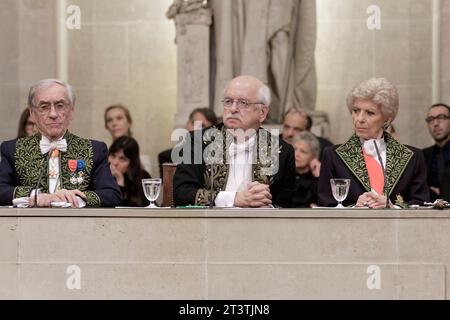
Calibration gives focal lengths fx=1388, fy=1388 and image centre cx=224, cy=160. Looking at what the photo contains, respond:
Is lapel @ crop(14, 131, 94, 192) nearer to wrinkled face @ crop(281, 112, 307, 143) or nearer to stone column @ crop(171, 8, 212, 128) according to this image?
wrinkled face @ crop(281, 112, 307, 143)

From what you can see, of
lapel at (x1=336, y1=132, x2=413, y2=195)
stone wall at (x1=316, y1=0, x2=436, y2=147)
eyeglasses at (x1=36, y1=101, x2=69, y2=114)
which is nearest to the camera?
eyeglasses at (x1=36, y1=101, x2=69, y2=114)

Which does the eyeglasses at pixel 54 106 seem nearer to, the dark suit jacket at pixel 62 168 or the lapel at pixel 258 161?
the dark suit jacket at pixel 62 168

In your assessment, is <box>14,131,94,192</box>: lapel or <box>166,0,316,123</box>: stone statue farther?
<box>166,0,316,123</box>: stone statue

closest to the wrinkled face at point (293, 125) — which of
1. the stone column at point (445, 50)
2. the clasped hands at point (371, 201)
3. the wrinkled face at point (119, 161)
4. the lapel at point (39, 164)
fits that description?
the wrinkled face at point (119, 161)

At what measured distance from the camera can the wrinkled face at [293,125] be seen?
10.9 meters

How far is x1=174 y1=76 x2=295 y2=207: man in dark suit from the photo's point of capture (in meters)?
7.71

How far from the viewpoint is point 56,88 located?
768 centimetres

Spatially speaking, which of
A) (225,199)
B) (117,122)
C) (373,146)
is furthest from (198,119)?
(225,199)

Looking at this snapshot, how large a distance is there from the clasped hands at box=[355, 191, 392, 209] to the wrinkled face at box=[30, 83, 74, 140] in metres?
1.69

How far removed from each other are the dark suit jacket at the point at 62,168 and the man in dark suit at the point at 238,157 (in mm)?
396

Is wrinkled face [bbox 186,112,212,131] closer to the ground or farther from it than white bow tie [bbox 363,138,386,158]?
farther from it

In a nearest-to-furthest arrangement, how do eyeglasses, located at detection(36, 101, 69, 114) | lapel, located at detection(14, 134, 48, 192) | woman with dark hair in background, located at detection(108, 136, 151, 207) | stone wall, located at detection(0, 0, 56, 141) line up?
eyeglasses, located at detection(36, 101, 69, 114) → lapel, located at detection(14, 134, 48, 192) → woman with dark hair in background, located at detection(108, 136, 151, 207) → stone wall, located at detection(0, 0, 56, 141)

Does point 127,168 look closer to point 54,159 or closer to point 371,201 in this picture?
point 54,159

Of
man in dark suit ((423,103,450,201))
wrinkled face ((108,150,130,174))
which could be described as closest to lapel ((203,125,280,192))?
wrinkled face ((108,150,130,174))
